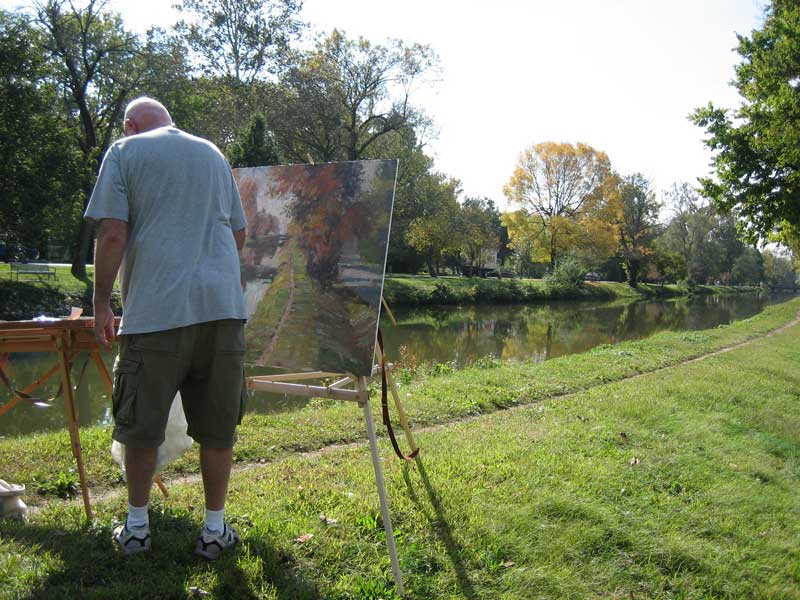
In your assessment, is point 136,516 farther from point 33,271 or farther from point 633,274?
point 633,274

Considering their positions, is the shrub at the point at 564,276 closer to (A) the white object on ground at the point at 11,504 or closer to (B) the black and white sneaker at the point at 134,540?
(A) the white object on ground at the point at 11,504

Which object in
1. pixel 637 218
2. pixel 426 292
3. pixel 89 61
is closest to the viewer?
pixel 89 61

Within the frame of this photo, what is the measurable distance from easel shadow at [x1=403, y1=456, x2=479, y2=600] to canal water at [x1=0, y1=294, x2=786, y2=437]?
3875mm

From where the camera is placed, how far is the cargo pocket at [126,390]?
256cm

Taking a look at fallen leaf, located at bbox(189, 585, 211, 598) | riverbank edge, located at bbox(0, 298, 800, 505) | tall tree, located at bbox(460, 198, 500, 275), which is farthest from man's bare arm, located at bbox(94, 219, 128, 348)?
tall tree, located at bbox(460, 198, 500, 275)

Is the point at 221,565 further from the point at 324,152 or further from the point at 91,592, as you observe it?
the point at 324,152

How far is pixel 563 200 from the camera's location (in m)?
45.3

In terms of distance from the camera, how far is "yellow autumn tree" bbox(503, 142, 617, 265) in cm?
4431

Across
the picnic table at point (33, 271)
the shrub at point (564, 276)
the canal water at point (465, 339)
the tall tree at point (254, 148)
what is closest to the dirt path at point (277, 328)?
the canal water at point (465, 339)

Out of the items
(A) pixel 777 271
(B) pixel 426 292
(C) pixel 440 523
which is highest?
(A) pixel 777 271

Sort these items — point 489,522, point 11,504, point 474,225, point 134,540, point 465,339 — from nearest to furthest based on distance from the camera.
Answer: point 134,540
point 11,504
point 489,522
point 465,339
point 474,225

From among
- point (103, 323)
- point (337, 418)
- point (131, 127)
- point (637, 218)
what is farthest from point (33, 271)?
point (637, 218)

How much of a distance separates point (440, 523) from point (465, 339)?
15.7 meters

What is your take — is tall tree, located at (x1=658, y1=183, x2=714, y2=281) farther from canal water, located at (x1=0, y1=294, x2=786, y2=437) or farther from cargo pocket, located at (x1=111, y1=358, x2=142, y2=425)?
cargo pocket, located at (x1=111, y1=358, x2=142, y2=425)
